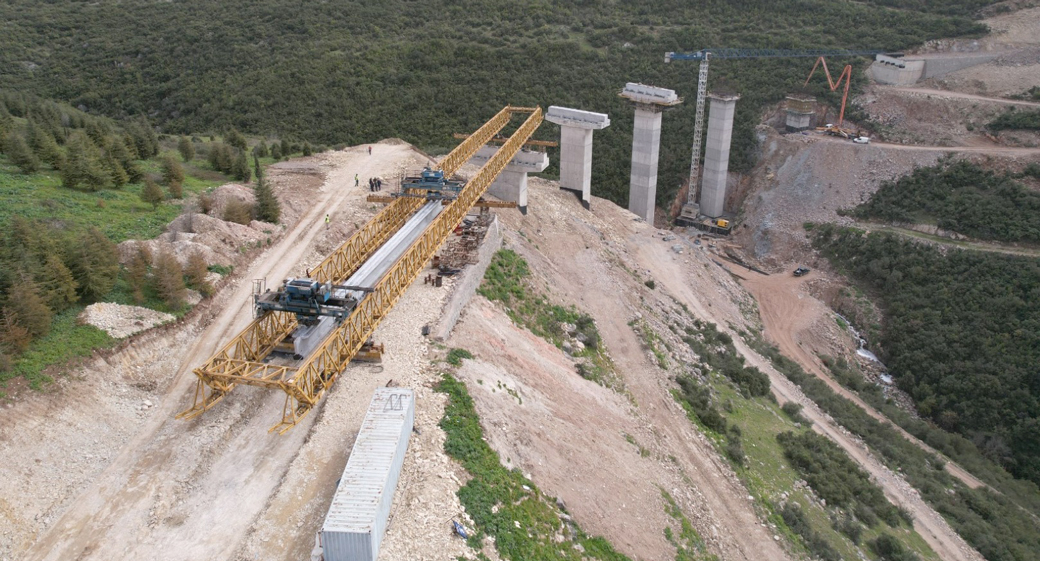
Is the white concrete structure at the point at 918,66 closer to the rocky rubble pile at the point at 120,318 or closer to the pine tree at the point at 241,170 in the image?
the pine tree at the point at 241,170

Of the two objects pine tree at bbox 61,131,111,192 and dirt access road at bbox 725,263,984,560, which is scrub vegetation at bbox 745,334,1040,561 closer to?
dirt access road at bbox 725,263,984,560

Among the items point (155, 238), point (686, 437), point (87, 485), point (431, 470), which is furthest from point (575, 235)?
point (87, 485)

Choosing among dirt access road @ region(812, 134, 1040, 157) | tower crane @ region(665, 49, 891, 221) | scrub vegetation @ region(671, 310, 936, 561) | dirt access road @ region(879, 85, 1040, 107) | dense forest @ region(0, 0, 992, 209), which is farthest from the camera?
dense forest @ region(0, 0, 992, 209)

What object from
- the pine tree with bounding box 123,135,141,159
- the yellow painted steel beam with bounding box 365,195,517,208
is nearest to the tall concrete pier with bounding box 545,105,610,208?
the yellow painted steel beam with bounding box 365,195,517,208

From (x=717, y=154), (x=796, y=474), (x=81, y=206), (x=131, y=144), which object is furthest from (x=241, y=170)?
(x=717, y=154)

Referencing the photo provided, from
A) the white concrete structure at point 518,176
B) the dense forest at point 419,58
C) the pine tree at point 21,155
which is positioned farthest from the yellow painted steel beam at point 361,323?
the dense forest at point 419,58

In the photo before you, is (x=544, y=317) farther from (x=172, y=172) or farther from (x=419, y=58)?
(x=419, y=58)
